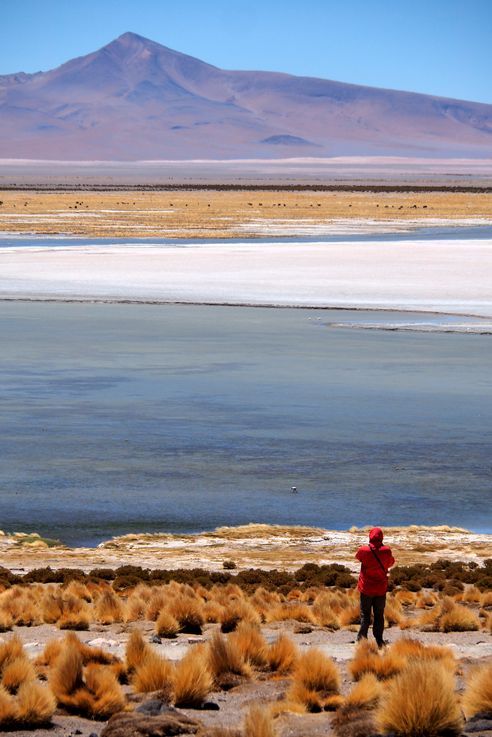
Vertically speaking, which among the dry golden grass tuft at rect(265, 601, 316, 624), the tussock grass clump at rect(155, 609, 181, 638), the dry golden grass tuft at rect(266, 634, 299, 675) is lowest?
the dry golden grass tuft at rect(265, 601, 316, 624)

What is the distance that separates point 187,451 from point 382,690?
10.2 m

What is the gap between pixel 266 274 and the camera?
40.8 m

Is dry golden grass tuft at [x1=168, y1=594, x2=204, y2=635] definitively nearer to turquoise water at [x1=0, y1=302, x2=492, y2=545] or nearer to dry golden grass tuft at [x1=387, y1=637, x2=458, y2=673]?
dry golden grass tuft at [x1=387, y1=637, x2=458, y2=673]

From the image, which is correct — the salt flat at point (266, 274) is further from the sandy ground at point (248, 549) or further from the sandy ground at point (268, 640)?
the sandy ground at point (268, 640)

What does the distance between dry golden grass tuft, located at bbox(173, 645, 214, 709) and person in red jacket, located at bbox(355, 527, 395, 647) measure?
1.59 metres

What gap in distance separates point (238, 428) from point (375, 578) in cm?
982

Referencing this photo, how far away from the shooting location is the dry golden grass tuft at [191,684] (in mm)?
7355

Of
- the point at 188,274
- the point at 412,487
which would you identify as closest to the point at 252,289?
the point at 188,274

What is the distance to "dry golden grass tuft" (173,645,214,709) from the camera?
24.1ft

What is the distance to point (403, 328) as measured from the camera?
28.8 metres

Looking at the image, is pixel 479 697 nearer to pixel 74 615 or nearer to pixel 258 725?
pixel 258 725

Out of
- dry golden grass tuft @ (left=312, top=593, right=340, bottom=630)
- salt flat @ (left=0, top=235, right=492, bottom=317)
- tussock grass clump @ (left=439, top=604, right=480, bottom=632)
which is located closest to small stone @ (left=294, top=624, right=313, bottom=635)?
dry golden grass tuft @ (left=312, top=593, right=340, bottom=630)

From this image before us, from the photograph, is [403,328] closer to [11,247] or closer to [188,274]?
[188,274]

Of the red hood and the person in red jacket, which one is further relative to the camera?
the person in red jacket
